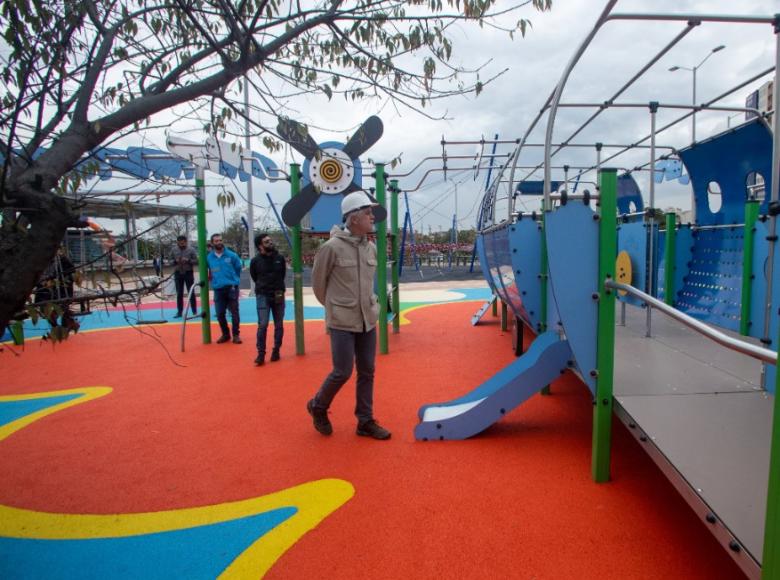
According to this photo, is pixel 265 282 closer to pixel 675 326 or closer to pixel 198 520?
pixel 198 520

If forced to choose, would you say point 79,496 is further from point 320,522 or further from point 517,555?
point 517,555

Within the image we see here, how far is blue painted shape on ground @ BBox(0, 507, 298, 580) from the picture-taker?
219 cm

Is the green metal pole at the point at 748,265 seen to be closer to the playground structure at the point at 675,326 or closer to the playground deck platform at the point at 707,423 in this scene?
the playground structure at the point at 675,326

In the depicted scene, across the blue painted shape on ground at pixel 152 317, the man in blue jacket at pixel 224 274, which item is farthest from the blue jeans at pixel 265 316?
the blue painted shape on ground at pixel 152 317

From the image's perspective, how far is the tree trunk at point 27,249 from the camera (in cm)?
182

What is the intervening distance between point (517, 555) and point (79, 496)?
252cm

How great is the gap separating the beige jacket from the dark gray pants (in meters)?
0.10

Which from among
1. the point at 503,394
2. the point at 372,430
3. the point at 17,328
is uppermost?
the point at 17,328

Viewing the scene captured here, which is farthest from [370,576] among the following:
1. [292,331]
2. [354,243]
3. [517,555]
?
[292,331]

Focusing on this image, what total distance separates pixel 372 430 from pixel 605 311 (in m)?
1.84

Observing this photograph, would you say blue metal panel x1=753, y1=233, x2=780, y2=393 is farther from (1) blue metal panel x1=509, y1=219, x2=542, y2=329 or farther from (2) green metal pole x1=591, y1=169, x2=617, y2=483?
(1) blue metal panel x1=509, y1=219, x2=542, y2=329

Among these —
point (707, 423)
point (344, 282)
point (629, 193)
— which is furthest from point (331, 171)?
point (629, 193)

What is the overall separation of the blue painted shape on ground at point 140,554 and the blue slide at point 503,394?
1.35 m

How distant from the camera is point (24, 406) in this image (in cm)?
464
